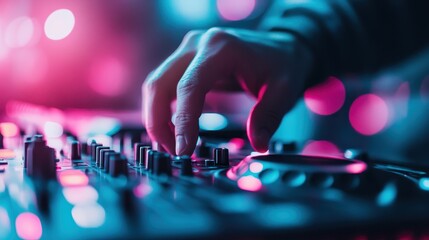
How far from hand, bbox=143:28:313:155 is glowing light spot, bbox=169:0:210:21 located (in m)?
1.88

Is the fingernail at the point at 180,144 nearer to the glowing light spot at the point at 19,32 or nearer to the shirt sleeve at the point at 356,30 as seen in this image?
the shirt sleeve at the point at 356,30

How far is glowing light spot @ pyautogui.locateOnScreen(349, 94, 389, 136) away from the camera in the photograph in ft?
4.71

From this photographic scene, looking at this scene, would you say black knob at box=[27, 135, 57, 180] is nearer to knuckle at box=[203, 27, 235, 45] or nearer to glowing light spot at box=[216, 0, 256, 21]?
knuckle at box=[203, 27, 235, 45]

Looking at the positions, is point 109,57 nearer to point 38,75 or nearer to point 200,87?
point 38,75

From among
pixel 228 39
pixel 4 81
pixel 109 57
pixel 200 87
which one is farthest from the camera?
pixel 109 57

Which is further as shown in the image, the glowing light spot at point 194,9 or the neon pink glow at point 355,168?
the glowing light spot at point 194,9

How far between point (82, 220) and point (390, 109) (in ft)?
4.17

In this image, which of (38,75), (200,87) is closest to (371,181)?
(200,87)

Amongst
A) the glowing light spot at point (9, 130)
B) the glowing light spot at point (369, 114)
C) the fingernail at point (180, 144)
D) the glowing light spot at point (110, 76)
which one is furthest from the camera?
the glowing light spot at point (110, 76)

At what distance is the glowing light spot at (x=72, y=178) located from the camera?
48cm

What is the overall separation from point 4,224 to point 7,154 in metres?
0.48

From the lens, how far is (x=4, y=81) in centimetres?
257

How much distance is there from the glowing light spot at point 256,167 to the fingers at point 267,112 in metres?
0.23

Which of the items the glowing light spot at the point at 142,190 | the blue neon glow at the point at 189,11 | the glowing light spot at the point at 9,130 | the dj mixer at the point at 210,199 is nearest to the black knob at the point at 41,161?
the dj mixer at the point at 210,199
